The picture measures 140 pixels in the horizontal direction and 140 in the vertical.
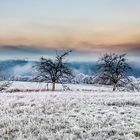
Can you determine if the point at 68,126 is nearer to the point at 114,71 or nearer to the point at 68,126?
the point at 68,126

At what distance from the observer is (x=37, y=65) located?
2090 inches

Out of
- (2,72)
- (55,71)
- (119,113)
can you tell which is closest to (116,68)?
(55,71)

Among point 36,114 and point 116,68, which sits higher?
point 116,68

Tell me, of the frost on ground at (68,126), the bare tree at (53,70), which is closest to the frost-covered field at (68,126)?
the frost on ground at (68,126)

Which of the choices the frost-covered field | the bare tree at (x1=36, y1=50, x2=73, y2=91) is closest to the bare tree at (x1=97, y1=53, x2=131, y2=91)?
the bare tree at (x1=36, y1=50, x2=73, y2=91)

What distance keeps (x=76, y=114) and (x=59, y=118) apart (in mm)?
1305

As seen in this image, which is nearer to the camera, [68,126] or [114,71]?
[68,126]

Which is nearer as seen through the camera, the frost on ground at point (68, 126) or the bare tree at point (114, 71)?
the frost on ground at point (68, 126)

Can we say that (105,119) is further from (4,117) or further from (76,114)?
(4,117)

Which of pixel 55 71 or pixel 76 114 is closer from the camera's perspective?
pixel 76 114

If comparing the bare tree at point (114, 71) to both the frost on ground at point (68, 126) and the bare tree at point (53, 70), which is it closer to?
the bare tree at point (53, 70)

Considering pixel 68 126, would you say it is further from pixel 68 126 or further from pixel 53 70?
pixel 53 70

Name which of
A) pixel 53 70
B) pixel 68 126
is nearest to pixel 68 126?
pixel 68 126

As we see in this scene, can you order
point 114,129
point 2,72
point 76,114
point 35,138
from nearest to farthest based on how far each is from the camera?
point 35,138 < point 114,129 < point 76,114 < point 2,72
